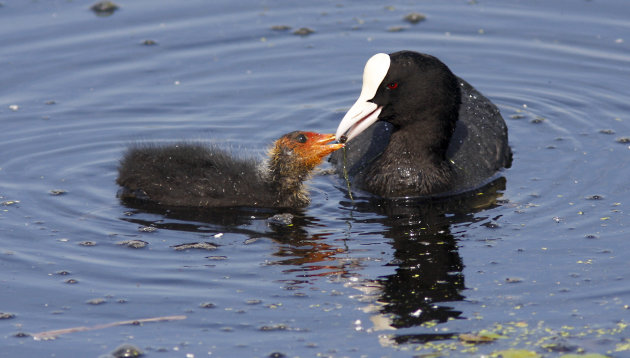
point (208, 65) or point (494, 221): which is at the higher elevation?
point (208, 65)

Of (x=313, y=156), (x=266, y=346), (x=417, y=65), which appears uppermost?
(x=417, y=65)

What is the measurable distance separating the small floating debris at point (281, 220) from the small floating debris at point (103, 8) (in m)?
4.74

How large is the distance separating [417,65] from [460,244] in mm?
1543

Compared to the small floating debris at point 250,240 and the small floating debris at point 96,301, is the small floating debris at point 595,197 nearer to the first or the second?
the small floating debris at point 250,240

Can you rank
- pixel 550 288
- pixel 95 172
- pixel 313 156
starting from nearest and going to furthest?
pixel 550 288 < pixel 313 156 < pixel 95 172

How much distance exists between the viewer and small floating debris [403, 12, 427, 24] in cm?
1095

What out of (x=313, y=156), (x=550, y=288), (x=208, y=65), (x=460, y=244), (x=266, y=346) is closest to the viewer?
(x=266, y=346)

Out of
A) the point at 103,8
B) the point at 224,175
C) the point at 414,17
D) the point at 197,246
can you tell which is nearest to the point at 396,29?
the point at 414,17

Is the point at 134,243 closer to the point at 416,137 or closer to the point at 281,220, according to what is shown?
the point at 281,220

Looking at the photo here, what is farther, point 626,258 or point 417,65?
point 417,65

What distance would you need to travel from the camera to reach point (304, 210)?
7426 millimetres

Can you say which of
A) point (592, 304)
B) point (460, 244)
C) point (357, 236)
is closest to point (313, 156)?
point (357, 236)

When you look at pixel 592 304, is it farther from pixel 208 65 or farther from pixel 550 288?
pixel 208 65

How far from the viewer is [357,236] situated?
22.4 ft
